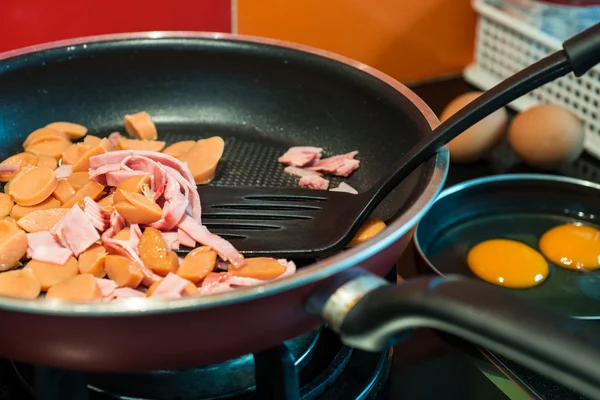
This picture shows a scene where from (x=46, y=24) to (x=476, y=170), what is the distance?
708 mm

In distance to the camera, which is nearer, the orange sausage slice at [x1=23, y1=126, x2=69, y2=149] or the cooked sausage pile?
A: the cooked sausage pile

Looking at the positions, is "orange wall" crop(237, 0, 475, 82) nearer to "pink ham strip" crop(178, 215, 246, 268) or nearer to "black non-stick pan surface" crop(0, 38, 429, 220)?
"black non-stick pan surface" crop(0, 38, 429, 220)

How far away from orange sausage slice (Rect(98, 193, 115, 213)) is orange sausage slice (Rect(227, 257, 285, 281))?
0.56 ft

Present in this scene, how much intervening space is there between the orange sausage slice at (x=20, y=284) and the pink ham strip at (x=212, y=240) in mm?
153

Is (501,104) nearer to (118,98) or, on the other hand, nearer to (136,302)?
(136,302)

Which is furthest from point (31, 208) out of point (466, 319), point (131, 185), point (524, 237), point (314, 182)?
point (524, 237)

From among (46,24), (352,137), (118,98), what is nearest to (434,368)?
(352,137)

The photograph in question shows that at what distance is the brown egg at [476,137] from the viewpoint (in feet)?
3.66

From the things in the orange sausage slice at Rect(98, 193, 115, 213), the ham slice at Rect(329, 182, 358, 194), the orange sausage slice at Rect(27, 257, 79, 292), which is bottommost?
the ham slice at Rect(329, 182, 358, 194)

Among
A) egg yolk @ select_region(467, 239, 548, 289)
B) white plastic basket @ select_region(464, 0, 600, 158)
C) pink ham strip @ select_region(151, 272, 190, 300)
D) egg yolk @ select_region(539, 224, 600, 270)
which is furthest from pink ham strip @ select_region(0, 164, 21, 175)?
white plastic basket @ select_region(464, 0, 600, 158)

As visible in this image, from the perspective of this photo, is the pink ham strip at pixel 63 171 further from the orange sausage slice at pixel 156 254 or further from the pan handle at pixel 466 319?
the pan handle at pixel 466 319

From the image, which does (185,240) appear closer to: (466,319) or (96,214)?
(96,214)

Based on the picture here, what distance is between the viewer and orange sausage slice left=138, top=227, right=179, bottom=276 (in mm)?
683

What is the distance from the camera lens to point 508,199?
1050 mm
